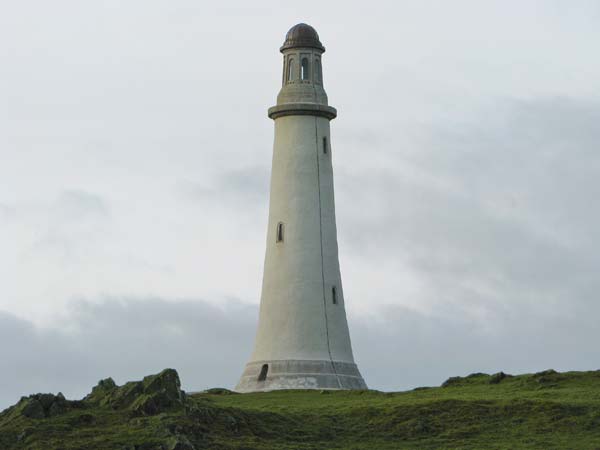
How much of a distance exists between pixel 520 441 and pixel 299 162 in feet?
63.6

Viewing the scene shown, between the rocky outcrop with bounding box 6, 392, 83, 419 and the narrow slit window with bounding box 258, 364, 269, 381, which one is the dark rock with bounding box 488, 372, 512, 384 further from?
the rocky outcrop with bounding box 6, 392, 83, 419

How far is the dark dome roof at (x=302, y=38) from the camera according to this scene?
6122 centimetres

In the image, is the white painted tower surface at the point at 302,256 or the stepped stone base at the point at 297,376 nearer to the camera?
the stepped stone base at the point at 297,376

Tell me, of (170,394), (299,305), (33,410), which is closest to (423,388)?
(299,305)

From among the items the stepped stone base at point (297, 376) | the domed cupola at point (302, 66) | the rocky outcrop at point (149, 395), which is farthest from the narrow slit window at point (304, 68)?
the rocky outcrop at point (149, 395)

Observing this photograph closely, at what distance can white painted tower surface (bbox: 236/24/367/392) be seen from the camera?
59.1 m

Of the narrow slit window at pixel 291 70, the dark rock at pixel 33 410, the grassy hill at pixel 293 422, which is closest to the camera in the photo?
the grassy hill at pixel 293 422

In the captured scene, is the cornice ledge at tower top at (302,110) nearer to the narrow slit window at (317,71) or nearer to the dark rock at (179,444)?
the narrow slit window at (317,71)

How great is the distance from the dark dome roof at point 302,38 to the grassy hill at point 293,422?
17142mm

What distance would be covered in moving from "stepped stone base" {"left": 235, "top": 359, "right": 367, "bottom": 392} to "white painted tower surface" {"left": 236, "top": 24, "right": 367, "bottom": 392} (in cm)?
4

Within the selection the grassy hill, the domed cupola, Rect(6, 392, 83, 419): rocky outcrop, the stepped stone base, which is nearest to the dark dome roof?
the domed cupola

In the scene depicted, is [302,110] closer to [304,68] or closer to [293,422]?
[304,68]

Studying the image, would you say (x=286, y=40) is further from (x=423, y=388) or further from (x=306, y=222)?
(x=423, y=388)

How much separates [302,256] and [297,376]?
16.7 feet
